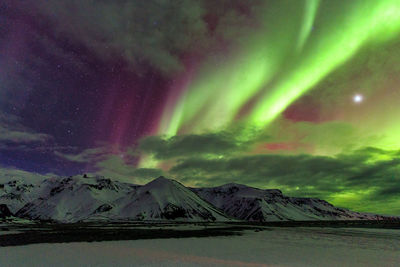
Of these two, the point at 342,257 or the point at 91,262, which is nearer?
the point at 91,262

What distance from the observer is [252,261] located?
36.8m

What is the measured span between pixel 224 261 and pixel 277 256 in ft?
30.1

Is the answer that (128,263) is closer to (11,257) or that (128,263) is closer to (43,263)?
(43,263)

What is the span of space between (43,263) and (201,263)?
19022mm

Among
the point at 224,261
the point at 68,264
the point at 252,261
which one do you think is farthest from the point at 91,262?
the point at 252,261

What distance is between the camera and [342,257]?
4128 centimetres

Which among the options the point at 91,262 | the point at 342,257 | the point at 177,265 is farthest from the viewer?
the point at 342,257

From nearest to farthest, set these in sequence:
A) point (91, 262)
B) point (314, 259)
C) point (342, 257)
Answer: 1. point (91, 262)
2. point (314, 259)
3. point (342, 257)

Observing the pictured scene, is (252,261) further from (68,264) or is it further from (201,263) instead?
(68,264)

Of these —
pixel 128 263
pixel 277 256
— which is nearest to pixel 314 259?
pixel 277 256

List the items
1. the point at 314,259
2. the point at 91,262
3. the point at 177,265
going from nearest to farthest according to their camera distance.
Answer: the point at 177,265 → the point at 91,262 → the point at 314,259

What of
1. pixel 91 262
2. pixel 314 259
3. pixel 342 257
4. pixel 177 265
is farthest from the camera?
pixel 342 257

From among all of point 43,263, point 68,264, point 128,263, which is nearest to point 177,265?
point 128,263

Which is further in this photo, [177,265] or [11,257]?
[11,257]
